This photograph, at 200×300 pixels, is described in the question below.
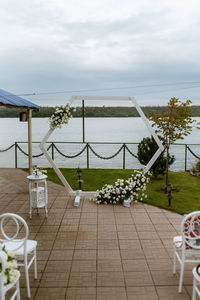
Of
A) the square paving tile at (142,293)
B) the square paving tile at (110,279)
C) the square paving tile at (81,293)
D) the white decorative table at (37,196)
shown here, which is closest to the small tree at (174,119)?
the white decorative table at (37,196)

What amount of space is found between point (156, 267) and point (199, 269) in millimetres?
1191

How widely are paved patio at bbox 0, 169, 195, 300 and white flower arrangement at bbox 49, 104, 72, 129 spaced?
198 centimetres

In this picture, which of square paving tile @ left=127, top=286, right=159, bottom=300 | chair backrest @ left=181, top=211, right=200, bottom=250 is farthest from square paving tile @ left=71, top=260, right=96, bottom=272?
chair backrest @ left=181, top=211, right=200, bottom=250

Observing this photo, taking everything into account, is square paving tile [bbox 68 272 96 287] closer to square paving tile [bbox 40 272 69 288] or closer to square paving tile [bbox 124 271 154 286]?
square paving tile [bbox 40 272 69 288]

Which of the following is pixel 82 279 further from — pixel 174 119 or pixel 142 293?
pixel 174 119

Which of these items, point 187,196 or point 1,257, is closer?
point 1,257

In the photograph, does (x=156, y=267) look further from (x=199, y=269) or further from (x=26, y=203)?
(x=26, y=203)

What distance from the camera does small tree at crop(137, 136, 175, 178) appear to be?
9.55 metres

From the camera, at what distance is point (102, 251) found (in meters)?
4.30

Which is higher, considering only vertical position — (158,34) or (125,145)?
(158,34)

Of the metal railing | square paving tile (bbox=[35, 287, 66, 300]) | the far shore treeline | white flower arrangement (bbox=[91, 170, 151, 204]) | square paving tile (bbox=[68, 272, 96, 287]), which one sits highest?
the far shore treeline

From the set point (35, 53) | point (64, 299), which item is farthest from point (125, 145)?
point (64, 299)

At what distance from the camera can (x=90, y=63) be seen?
10688 mm

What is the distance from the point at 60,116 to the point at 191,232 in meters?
4.40
